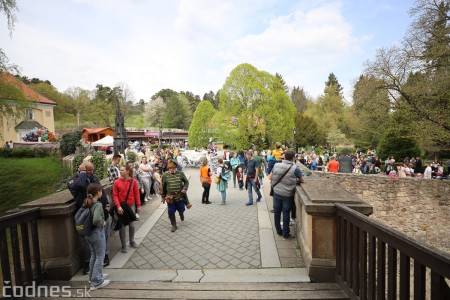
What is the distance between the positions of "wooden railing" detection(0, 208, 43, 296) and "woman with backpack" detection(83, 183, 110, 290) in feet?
2.46

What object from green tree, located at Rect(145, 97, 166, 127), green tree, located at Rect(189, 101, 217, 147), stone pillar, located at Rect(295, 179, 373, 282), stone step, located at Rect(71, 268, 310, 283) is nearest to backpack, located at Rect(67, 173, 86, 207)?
stone step, located at Rect(71, 268, 310, 283)

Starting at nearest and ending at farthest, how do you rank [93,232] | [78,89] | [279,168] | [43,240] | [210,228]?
[93,232]
[43,240]
[279,168]
[210,228]
[78,89]

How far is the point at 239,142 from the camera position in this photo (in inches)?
1054

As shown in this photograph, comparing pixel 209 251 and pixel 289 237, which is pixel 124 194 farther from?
pixel 289 237

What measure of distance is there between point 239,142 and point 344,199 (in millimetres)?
23044

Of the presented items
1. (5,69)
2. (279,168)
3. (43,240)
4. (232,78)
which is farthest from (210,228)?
(232,78)

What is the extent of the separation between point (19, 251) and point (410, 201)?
57.0 feet

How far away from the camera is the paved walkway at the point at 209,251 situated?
4074 mm

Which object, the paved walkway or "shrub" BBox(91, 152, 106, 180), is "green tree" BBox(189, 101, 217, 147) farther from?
the paved walkway

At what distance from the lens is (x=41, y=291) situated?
3.57 m

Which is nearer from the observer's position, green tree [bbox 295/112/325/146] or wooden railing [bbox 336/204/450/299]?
wooden railing [bbox 336/204/450/299]

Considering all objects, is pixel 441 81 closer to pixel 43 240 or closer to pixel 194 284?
pixel 194 284

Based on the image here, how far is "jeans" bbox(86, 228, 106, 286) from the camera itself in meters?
3.65

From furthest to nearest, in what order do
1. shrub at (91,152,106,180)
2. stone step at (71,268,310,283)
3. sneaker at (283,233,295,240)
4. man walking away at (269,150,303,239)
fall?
shrub at (91,152,106,180) < sneaker at (283,233,295,240) < man walking away at (269,150,303,239) < stone step at (71,268,310,283)
